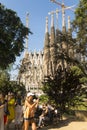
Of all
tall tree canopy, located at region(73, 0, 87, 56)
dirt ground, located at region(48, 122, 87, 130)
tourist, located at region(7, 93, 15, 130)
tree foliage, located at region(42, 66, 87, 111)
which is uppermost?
tall tree canopy, located at region(73, 0, 87, 56)

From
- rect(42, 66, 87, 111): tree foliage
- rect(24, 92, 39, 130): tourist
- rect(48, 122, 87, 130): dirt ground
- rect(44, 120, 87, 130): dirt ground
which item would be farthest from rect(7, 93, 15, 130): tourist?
rect(42, 66, 87, 111): tree foliage

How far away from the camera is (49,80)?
65.0 ft

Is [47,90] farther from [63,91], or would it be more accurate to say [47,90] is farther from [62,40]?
[62,40]

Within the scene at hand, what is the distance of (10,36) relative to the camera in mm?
33094

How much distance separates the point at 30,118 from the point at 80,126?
19.1 ft

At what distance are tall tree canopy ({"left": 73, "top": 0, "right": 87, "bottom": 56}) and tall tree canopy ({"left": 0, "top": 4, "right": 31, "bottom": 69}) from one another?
23.3 ft

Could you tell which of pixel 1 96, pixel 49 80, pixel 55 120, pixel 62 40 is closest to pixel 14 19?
pixel 62 40

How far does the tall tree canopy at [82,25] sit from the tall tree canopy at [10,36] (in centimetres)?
711

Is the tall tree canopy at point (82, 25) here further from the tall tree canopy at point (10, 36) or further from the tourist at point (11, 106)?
the tourist at point (11, 106)

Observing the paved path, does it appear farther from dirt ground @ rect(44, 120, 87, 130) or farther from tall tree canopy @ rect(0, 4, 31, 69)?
tall tree canopy @ rect(0, 4, 31, 69)

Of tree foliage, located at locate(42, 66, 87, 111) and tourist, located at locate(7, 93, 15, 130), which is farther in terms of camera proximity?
tree foliage, located at locate(42, 66, 87, 111)

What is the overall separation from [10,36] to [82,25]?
798 cm

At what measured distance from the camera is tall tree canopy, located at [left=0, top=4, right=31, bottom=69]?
106 ft

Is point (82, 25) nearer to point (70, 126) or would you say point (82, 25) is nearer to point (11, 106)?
point (70, 126)
